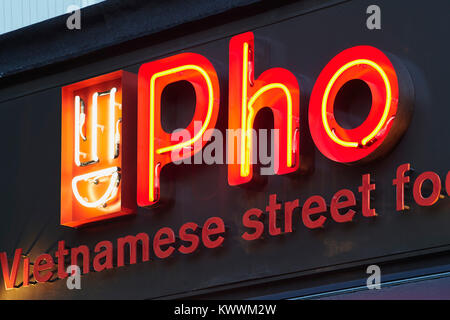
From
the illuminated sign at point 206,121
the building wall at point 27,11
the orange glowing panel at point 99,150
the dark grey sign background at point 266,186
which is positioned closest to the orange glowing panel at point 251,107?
the illuminated sign at point 206,121

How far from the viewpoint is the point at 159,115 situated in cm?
1248

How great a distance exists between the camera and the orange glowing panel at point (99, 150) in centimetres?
1273

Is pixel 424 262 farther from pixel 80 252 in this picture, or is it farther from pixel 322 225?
pixel 80 252

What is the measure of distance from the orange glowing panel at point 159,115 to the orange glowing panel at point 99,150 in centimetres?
32

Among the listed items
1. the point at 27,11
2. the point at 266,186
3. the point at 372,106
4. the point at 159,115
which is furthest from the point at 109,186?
the point at 372,106

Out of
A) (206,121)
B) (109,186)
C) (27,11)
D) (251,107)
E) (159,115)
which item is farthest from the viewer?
(27,11)

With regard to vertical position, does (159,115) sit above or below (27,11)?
below

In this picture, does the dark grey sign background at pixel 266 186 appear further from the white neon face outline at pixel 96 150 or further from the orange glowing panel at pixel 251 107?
the white neon face outline at pixel 96 150

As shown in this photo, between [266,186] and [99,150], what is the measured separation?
2171 millimetres

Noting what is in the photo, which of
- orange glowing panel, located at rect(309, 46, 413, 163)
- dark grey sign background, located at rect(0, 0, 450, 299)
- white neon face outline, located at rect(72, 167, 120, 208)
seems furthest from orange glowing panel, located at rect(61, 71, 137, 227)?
orange glowing panel, located at rect(309, 46, 413, 163)

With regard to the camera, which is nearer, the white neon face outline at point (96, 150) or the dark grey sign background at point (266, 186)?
the dark grey sign background at point (266, 186)

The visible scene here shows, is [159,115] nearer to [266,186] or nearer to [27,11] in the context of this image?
[266,186]
